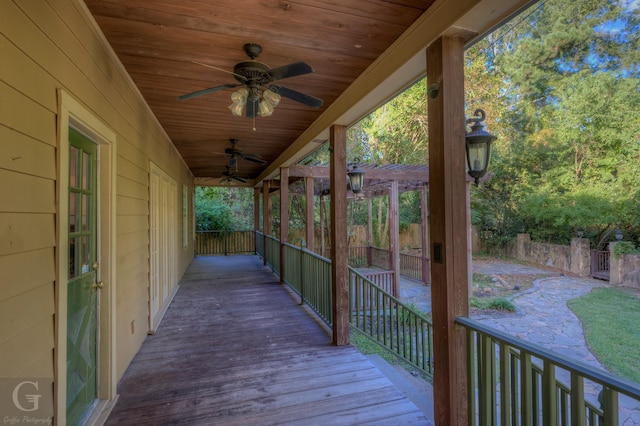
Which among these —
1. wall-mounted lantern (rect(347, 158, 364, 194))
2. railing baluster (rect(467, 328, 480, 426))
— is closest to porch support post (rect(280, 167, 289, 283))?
wall-mounted lantern (rect(347, 158, 364, 194))

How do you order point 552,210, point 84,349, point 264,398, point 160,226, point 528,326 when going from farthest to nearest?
point 552,210 → point 528,326 → point 160,226 → point 264,398 → point 84,349

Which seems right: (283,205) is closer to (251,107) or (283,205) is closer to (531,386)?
(251,107)

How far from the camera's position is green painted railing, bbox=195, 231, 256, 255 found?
11.1 metres

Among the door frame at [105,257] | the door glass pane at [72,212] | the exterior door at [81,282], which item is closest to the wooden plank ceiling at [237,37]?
the door frame at [105,257]

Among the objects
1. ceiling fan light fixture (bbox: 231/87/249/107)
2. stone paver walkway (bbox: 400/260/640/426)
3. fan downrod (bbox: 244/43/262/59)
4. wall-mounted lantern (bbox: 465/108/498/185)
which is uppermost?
fan downrod (bbox: 244/43/262/59)

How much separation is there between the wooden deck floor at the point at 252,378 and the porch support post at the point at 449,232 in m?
0.58

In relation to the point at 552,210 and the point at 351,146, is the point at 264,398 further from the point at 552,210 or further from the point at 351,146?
the point at 552,210

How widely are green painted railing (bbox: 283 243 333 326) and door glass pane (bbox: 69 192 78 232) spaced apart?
252 centimetres

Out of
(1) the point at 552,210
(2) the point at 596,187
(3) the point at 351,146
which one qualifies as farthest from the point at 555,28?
(3) the point at 351,146

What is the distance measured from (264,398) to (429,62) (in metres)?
2.61

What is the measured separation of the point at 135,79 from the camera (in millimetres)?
2650

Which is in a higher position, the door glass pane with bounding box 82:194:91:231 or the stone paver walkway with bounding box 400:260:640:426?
the door glass pane with bounding box 82:194:91:231

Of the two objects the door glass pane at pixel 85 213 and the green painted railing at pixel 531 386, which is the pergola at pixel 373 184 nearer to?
the door glass pane at pixel 85 213

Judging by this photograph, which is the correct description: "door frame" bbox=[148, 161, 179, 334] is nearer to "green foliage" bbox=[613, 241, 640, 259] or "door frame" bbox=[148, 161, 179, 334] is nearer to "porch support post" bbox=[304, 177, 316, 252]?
"porch support post" bbox=[304, 177, 316, 252]
